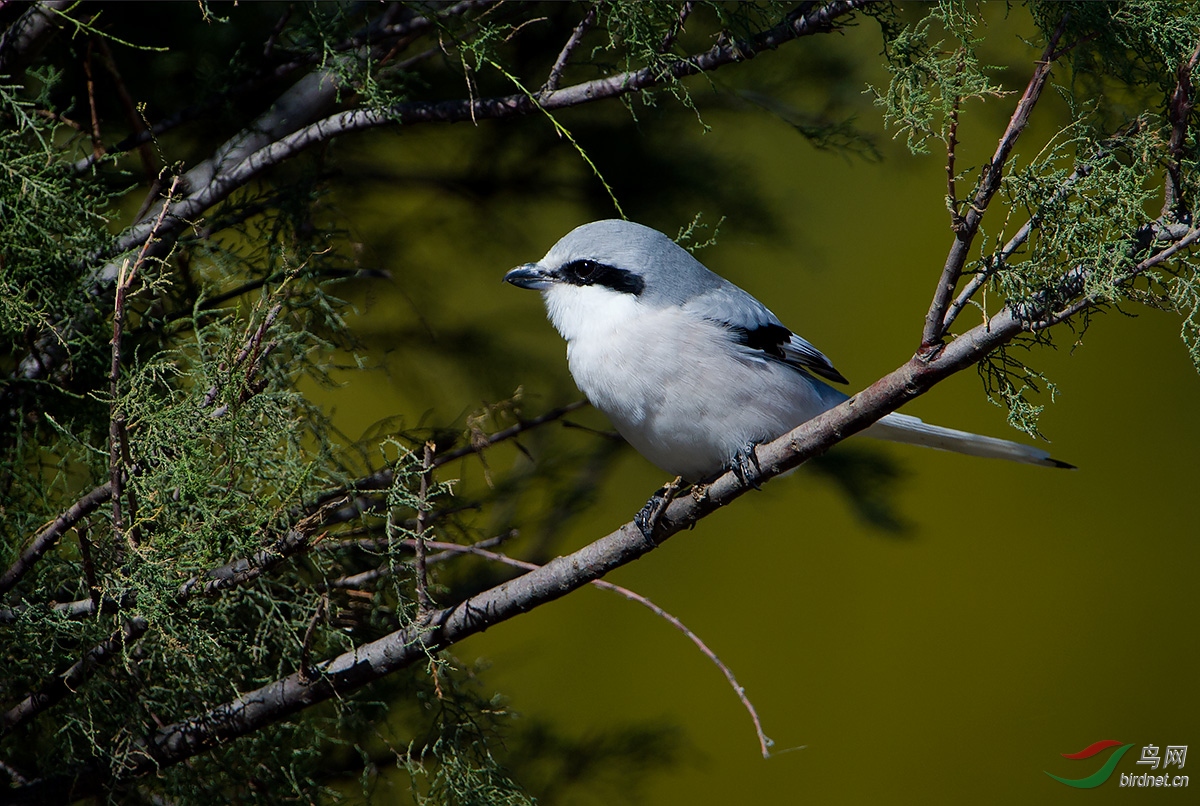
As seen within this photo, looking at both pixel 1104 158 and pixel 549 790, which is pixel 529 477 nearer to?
pixel 549 790

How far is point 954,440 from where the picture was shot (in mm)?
1699

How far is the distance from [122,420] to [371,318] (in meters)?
0.98

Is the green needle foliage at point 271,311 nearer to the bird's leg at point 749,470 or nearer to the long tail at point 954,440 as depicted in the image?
the bird's leg at point 749,470

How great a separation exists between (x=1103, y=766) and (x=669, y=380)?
1.42 meters

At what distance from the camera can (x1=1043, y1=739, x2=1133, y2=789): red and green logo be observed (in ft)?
6.84

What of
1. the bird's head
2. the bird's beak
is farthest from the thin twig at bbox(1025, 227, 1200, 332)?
the bird's beak

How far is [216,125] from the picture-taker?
1.66m

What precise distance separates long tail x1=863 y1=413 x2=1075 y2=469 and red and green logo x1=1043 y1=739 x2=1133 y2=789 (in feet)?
2.77

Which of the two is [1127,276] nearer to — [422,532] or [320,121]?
[422,532]

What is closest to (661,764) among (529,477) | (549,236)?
(529,477)

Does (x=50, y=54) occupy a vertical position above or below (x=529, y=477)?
above

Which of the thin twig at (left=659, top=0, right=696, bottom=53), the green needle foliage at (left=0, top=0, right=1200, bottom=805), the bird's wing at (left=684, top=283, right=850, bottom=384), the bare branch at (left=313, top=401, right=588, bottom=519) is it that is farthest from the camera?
the bird's wing at (left=684, top=283, right=850, bottom=384)

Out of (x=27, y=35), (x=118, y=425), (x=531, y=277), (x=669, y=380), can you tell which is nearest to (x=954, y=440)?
(x=669, y=380)

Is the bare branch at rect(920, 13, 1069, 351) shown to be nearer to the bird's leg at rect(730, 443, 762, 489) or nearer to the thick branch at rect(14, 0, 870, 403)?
the bird's leg at rect(730, 443, 762, 489)
